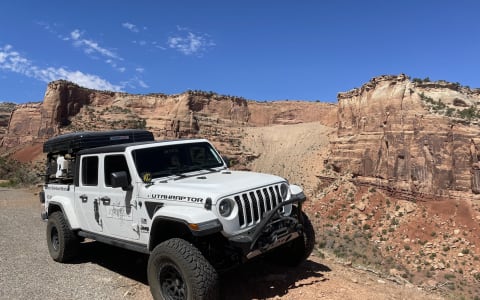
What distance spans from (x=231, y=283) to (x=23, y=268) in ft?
14.4

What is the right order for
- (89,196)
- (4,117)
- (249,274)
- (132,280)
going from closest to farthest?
(249,274), (132,280), (89,196), (4,117)

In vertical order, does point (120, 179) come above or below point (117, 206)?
above

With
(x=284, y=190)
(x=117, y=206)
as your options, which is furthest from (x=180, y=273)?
(x=284, y=190)

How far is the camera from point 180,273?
17.3 feet

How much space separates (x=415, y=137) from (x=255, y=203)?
2586cm

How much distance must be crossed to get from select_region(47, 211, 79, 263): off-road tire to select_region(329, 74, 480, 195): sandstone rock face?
985 inches

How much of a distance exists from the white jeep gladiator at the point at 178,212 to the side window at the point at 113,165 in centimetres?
2

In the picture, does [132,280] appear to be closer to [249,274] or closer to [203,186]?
[249,274]

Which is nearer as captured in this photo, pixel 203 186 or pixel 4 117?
pixel 203 186

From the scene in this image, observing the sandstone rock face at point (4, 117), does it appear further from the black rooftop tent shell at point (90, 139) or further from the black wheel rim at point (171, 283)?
the black wheel rim at point (171, 283)

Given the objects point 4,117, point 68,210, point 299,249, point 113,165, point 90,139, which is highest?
point 4,117

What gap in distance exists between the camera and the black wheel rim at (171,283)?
17.7 ft

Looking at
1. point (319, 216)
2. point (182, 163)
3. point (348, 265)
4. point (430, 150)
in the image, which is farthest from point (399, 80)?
point (182, 163)

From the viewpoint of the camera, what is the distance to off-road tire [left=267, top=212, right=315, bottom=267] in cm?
680
